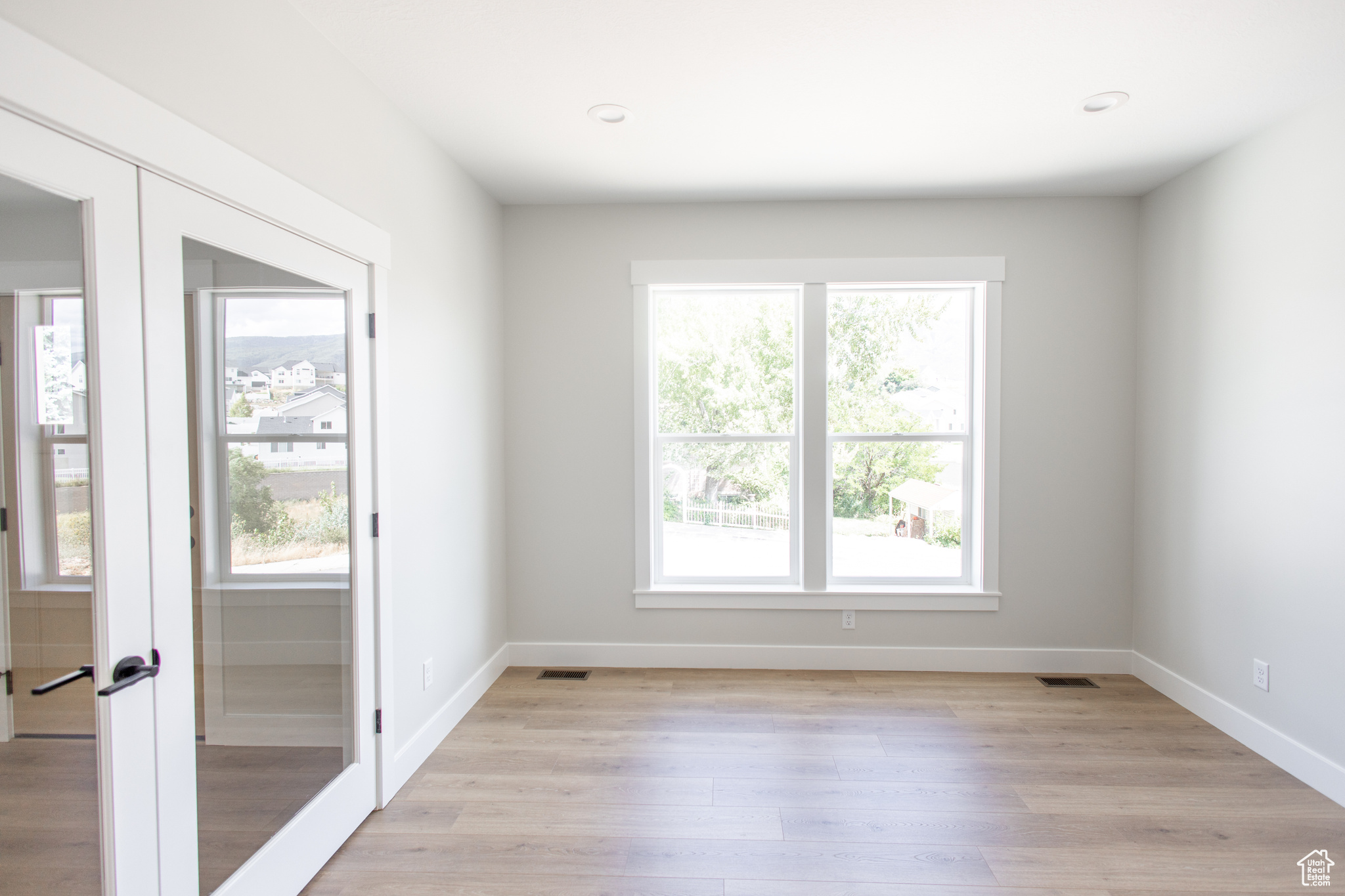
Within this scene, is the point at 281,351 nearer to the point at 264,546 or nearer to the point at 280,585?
the point at 264,546

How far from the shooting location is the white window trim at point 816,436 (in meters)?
3.81

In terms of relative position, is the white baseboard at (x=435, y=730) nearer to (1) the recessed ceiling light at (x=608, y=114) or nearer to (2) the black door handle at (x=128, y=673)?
(2) the black door handle at (x=128, y=673)

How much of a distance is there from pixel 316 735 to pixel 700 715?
1728 millimetres

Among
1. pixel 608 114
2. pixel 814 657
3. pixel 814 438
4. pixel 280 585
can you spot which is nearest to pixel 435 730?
pixel 280 585

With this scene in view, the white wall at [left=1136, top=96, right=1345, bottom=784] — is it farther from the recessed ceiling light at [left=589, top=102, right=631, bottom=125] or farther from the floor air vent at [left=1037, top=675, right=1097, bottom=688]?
the recessed ceiling light at [left=589, top=102, right=631, bottom=125]

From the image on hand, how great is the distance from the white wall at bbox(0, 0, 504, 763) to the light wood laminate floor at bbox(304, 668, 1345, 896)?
1.66ft

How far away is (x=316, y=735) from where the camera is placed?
217 centimetres

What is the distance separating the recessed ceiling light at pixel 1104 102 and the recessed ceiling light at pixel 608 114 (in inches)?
70.6

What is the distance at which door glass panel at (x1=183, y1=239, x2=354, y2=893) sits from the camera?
171 centimetres

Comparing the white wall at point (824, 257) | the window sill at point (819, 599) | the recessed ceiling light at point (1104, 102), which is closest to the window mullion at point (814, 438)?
the window sill at point (819, 599)

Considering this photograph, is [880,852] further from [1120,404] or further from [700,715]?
[1120,404]

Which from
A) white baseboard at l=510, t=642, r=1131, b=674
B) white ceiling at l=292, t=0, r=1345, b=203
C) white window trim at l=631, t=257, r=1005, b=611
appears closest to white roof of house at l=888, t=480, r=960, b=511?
white window trim at l=631, t=257, r=1005, b=611

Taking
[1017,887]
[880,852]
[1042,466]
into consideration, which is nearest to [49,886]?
[880,852]

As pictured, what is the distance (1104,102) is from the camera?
2.64 m
